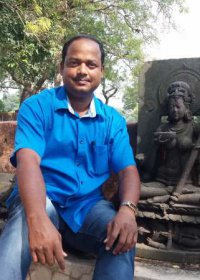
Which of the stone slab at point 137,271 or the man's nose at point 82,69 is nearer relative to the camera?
the man's nose at point 82,69

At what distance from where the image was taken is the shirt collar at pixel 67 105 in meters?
2.06

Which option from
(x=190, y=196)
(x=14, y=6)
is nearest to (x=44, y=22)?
(x=14, y=6)

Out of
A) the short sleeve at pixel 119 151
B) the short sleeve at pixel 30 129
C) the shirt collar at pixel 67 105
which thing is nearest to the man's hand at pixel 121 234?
the short sleeve at pixel 119 151

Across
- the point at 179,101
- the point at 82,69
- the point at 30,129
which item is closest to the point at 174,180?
the point at 179,101

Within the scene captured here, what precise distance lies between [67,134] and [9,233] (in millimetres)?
611

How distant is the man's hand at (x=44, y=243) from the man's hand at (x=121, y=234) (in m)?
0.25

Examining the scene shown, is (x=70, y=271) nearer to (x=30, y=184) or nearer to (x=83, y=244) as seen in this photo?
(x=83, y=244)

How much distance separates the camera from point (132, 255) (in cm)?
174

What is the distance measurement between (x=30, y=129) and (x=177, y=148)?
1.95 metres

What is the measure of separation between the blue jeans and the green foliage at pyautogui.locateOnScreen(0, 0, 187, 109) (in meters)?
5.10

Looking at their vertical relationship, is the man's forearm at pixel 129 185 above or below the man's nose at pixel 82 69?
below

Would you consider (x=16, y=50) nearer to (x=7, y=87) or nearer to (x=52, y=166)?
(x=52, y=166)

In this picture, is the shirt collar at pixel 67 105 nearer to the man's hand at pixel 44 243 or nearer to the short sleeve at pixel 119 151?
the short sleeve at pixel 119 151

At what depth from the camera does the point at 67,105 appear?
2078 mm
